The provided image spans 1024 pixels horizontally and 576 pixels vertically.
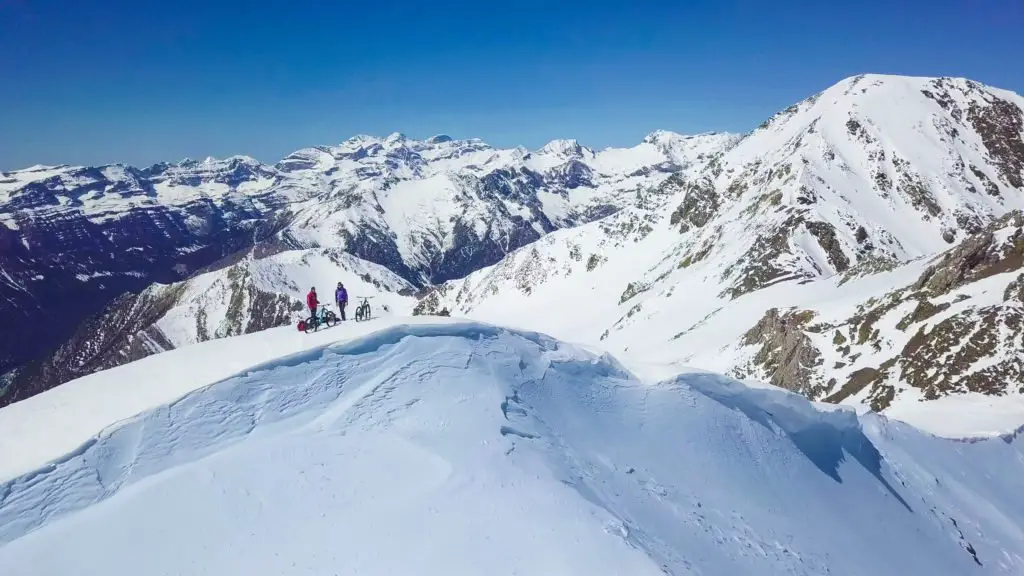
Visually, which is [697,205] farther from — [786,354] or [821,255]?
[786,354]

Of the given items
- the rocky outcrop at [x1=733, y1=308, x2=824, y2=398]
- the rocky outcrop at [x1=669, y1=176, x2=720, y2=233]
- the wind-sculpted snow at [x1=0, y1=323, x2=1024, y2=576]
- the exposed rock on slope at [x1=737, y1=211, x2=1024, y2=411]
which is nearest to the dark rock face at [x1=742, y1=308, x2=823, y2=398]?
the rocky outcrop at [x1=733, y1=308, x2=824, y2=398]

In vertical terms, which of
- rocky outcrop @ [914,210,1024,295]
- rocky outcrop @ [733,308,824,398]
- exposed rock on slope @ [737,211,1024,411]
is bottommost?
rocky outcrop @ [733,308,824,398]

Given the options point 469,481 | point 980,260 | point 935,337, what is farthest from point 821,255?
point 469,481

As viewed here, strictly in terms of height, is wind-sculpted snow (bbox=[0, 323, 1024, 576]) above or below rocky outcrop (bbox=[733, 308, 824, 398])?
above

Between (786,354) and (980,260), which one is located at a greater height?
(980,260)

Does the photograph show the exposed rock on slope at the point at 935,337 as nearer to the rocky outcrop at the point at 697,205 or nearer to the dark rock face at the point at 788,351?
the dark rock face at the point at 788,351

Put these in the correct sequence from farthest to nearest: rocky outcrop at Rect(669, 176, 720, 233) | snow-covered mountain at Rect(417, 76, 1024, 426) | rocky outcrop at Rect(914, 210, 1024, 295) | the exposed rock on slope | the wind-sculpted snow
Result: rocky outcrop at Rect(669, 176, 720, 233) < rocky outcrop at Rect(914, 210, 1024, 295) < snow-covered mountain at Rect(417, 76, 1024, 426) < the exposed rock on slope < the wind-sculpted snow

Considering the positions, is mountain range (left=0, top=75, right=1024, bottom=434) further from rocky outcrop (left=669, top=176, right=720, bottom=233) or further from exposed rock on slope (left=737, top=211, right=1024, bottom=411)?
rocky outcrop (left=669, top=176, right=720, bottom=233)
